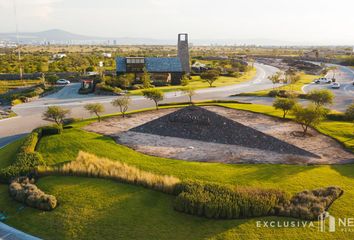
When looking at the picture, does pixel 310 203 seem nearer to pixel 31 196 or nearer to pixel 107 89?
pixel 31 196

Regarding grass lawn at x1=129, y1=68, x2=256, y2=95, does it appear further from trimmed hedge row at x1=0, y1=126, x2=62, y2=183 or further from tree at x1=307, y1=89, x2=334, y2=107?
trimmed hedge row at x1=0, y1=126, x2=62, y2=183

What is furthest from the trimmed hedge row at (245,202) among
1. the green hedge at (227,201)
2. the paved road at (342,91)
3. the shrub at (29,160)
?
the paved road at (342,91)

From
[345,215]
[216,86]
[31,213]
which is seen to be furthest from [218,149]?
[216,86]

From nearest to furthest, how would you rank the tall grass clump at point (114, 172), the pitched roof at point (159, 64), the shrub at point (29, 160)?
the tall grass clump at point (114, 172) < the shrub at point (29, 160) < the pitched roof at point (159, 64)

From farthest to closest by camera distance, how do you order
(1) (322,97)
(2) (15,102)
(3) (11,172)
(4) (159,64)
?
1. (4) (159,64)
2. (2) (15,102)
3. (1) (322,97)
4. (3) (11,172)

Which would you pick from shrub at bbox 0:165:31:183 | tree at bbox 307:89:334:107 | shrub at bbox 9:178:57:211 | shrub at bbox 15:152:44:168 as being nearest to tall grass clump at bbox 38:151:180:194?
shrub at bbox 0:165:31:183

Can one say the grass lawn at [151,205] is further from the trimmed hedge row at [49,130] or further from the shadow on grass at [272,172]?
the trimmed hedge row at [49,130]

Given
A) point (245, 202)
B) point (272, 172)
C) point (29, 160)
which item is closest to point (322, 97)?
point (272, 172)

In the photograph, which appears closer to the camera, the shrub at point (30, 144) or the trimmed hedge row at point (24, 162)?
the trimmed hedge row at point (24, 162)
